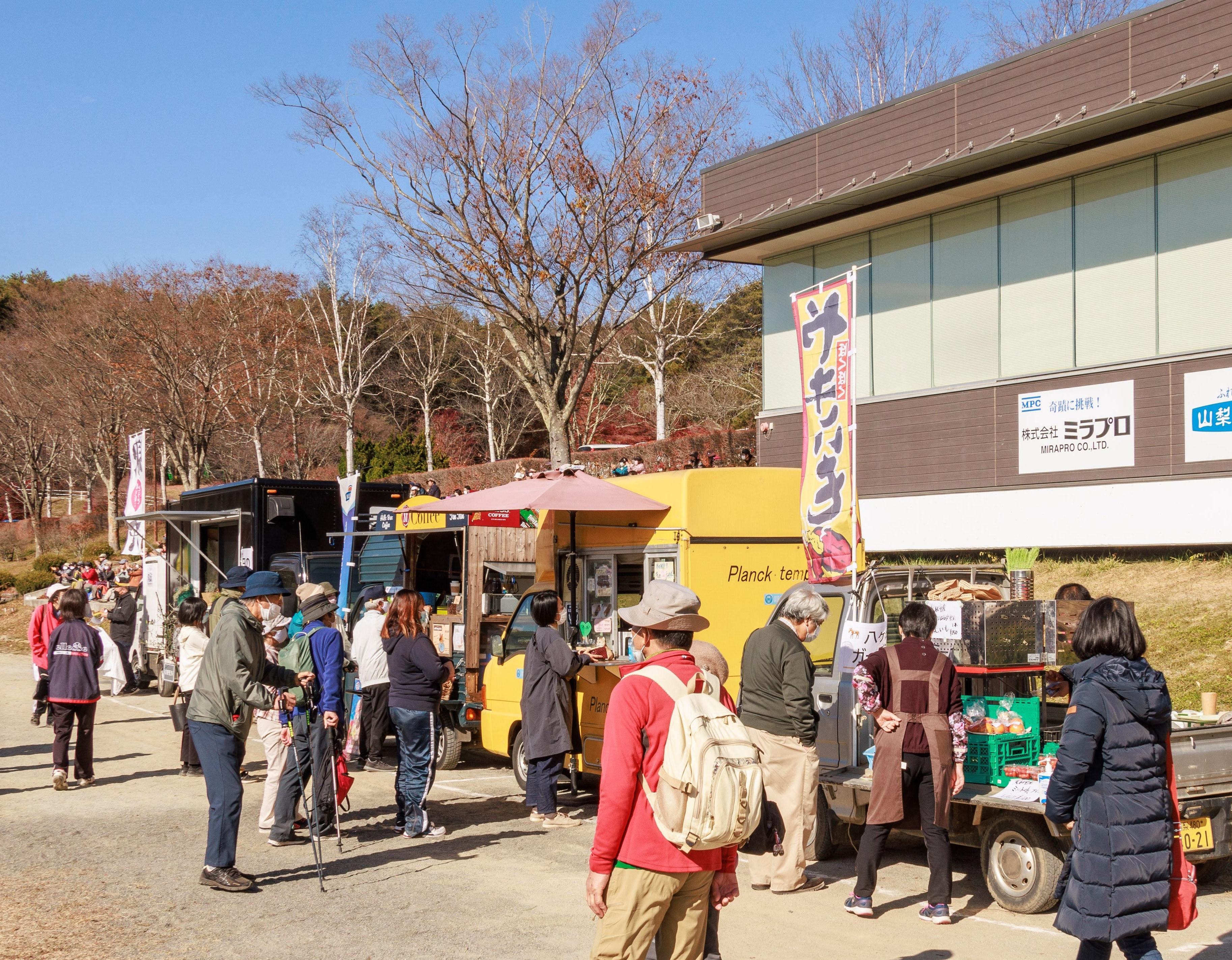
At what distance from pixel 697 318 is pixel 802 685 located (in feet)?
101

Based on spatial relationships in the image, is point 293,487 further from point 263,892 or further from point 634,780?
point 634,780

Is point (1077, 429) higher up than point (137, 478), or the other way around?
point (1077, 429)

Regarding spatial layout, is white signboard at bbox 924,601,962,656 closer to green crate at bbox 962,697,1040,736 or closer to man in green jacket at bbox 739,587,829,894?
green crate at bbox 962,697,1040,736

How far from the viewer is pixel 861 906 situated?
6312mm

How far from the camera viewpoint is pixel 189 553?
19.1 meters

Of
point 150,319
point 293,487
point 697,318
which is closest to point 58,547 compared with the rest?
point 150,319

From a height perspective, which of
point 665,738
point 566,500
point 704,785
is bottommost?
point 704,785

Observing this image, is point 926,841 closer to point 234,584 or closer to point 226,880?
point 226,880

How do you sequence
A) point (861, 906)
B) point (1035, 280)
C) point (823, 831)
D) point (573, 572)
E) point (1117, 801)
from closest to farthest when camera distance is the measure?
point (1117, 801) < point (861, 906) < point (823, 831) < point (573, 572) < point (1035, 280)

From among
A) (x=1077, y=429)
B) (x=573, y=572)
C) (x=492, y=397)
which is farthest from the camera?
(x=492, y=397)

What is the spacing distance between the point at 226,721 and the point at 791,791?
3395 mm

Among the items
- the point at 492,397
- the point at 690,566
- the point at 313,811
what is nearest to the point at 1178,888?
the point at 313,811

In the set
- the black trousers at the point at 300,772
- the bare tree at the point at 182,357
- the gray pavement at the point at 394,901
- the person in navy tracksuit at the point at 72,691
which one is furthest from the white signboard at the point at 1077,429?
the bare tree at the point at 182,357

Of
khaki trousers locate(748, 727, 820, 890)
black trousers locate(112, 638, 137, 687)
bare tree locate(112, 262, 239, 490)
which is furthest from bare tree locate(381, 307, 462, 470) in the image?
khaki trousers locate(748, 727, 820, 890)
